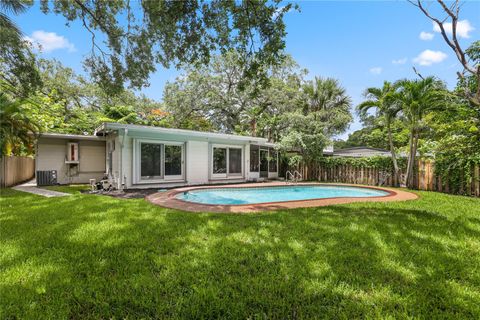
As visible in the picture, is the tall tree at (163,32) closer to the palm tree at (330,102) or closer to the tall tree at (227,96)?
the tall tree at (227,96)

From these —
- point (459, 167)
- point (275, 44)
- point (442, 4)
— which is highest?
point (442, 4)

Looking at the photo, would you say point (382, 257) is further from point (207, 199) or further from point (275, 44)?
point (207, 199)

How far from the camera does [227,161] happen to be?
1438cm

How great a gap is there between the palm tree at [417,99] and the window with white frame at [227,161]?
9018 millimetres

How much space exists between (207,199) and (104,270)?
7183 millimetres

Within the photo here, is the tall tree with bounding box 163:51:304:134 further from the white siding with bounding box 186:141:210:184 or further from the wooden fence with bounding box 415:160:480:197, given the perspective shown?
the wooden fence with bounding box 415:160:480:197

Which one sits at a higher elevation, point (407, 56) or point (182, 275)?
point (407, 56)

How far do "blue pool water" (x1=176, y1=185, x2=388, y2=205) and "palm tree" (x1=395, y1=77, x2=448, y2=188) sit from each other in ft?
10.3

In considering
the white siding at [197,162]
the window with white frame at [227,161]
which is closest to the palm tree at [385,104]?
the window with white frame at [227,161]

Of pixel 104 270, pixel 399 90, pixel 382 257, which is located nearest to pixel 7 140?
pixel 104 270

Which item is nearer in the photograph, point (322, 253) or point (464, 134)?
point (322, 253)

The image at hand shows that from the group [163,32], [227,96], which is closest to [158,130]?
[163,32]

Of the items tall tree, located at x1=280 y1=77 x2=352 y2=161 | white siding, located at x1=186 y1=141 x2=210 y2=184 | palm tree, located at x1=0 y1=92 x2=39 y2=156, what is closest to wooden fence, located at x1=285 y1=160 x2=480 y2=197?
tall tree, located at x1=280 y1=77 x2=352 y2=161

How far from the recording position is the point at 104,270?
292cm
